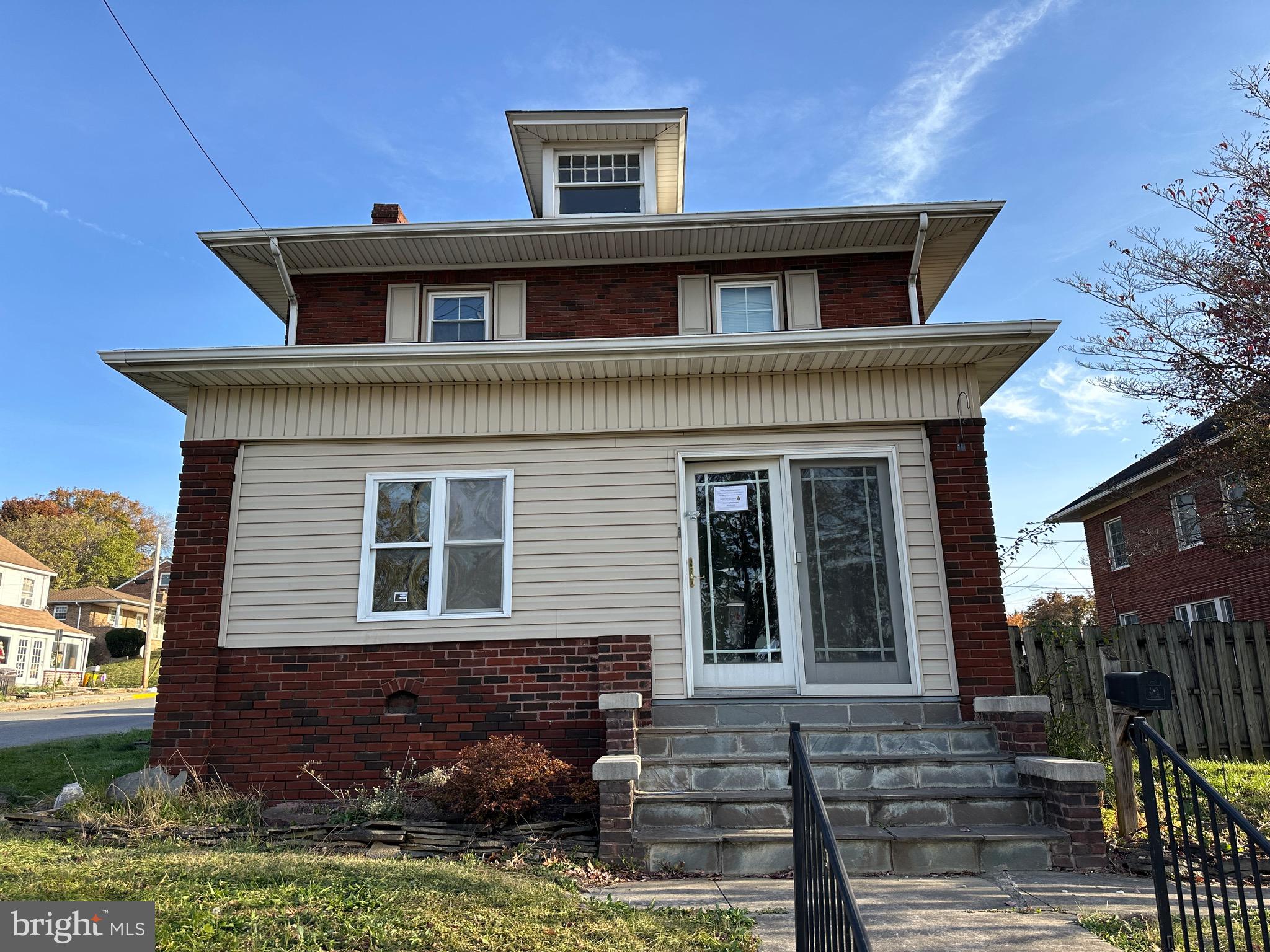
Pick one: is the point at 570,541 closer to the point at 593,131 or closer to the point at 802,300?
the point at 802,300

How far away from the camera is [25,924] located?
3586 millimetres

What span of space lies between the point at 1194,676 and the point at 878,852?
22.6 feet

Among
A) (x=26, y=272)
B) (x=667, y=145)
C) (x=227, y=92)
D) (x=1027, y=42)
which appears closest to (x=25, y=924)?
(x=227, y=92)

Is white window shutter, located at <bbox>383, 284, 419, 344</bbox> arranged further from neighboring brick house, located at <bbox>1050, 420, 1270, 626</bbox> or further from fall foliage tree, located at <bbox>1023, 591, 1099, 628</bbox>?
fall foliage tree, located at <bbox>1023, 591, 1099, 628</bbox>

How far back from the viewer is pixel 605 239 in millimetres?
9023

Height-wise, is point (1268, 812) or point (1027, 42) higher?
point (1027, 42)

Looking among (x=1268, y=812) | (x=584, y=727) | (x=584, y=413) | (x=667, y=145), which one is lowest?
(x=1268, y=812)

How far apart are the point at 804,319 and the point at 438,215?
14.6 feet

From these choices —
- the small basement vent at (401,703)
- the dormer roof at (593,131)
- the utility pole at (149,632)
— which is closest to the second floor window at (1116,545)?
the dormer roof at (593,131)

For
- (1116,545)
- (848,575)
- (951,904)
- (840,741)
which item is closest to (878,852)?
(951,904)

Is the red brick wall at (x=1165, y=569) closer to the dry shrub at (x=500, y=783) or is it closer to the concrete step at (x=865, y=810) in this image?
the concrete step at (x=865, y=810)

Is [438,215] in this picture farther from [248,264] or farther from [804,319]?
[804,319]

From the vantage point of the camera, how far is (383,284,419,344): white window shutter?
30.2 feet

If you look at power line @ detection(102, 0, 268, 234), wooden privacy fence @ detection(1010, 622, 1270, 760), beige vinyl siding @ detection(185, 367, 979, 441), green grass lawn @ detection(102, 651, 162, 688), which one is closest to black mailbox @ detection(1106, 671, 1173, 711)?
beige vinyl siding @ detection(185, 367, 979, 441)
